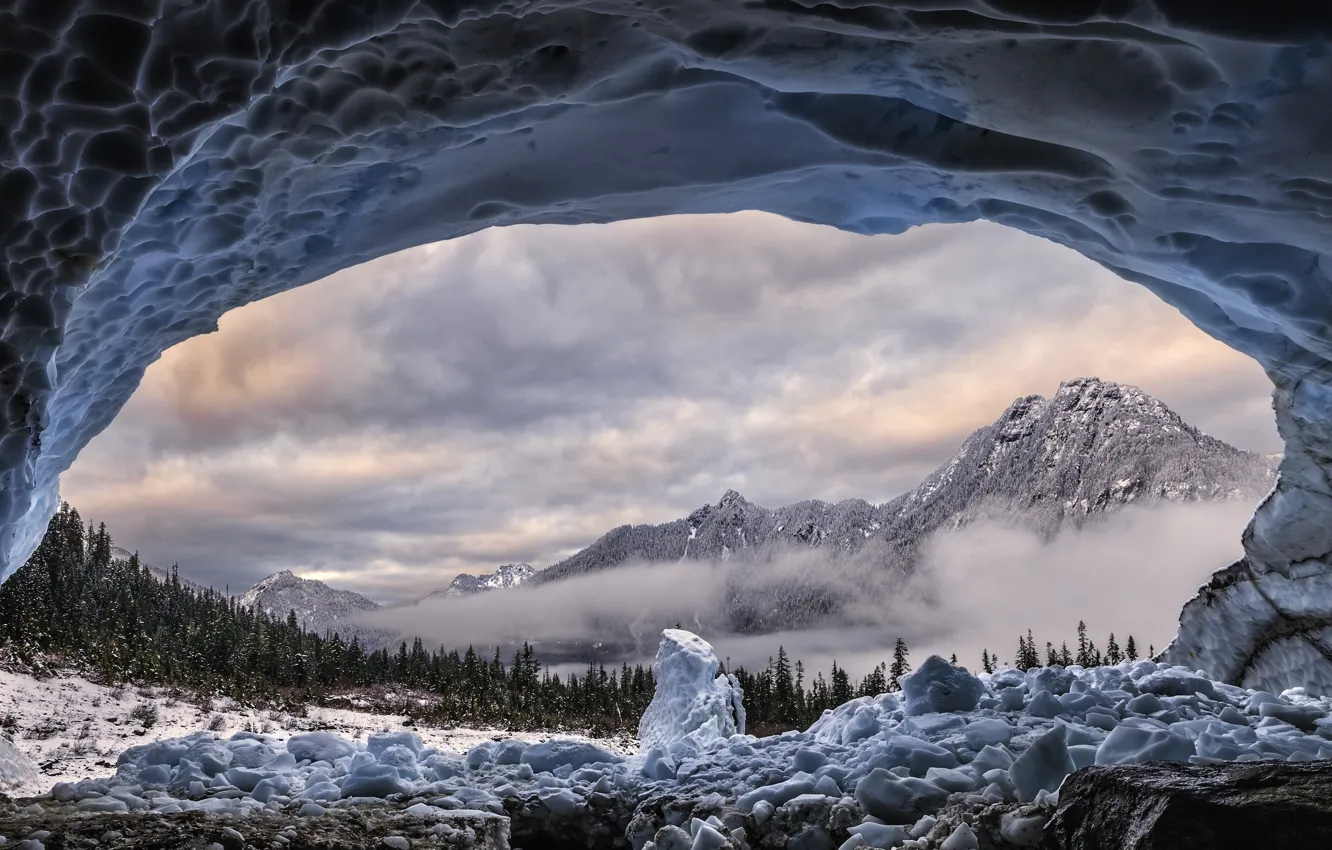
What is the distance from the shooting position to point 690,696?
16078 mm

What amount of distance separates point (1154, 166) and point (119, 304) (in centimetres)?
834

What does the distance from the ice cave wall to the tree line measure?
29.3m

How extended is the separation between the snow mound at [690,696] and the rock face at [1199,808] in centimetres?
1133

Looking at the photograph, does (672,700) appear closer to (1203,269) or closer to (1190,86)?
(1203,269)

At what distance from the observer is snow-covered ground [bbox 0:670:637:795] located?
18.6m

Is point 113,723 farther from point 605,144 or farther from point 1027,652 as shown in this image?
point 1027,652

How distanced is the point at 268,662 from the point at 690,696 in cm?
3932

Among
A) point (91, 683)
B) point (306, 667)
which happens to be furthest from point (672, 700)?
point (306, 667)

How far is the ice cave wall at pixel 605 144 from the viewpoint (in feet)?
14.0

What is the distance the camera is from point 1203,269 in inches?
264

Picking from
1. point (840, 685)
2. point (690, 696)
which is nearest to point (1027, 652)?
point (840, 685)

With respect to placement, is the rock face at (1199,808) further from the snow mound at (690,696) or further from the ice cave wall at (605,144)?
the snow mound at (690,696)

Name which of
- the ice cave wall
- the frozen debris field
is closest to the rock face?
the frozen debris field

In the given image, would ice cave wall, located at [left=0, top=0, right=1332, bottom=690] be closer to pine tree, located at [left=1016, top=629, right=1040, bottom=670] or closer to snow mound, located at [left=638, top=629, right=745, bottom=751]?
snow mound, located at [left=638, top=629, right=745, bottom=751]
